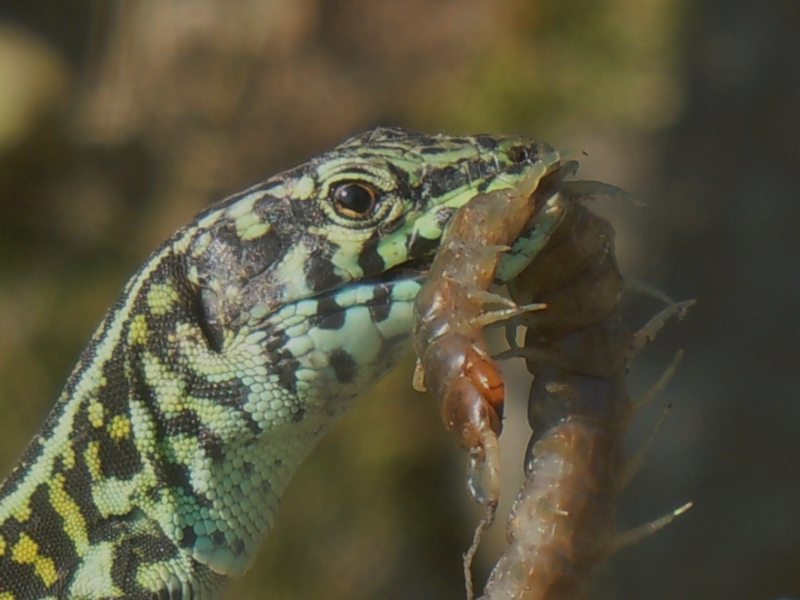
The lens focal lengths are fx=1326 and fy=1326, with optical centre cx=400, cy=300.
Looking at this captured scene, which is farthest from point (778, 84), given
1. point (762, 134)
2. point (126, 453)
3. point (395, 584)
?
point (126, 453)

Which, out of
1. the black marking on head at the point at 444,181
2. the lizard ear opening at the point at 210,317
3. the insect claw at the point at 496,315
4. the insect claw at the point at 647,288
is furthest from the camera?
the lizard ear opening at the point at 210,317

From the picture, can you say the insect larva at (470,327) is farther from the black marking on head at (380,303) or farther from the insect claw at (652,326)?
the insect claw at (652,326)

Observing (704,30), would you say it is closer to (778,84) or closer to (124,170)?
(778,84)

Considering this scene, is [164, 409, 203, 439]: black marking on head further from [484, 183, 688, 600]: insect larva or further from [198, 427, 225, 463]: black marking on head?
[484, 183, 688, 600]: insect larva

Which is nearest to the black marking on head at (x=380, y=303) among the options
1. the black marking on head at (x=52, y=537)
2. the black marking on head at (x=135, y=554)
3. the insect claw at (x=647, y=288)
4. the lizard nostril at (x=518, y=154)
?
the lizard nostril at (x=518, y=154)

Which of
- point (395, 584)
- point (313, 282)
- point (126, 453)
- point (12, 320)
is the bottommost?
point (395, 584)

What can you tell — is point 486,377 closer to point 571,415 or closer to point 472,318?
point 472,318

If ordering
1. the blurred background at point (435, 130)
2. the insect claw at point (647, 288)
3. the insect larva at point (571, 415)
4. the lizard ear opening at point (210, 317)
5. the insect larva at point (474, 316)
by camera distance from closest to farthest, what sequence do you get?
the insect larva at point (474, 316)
the insect larva at point (571, 415)
the insect claw at point (647, 288)
the lizard ear opening at point (210, 317)
the blurred background at point (435, 130)
